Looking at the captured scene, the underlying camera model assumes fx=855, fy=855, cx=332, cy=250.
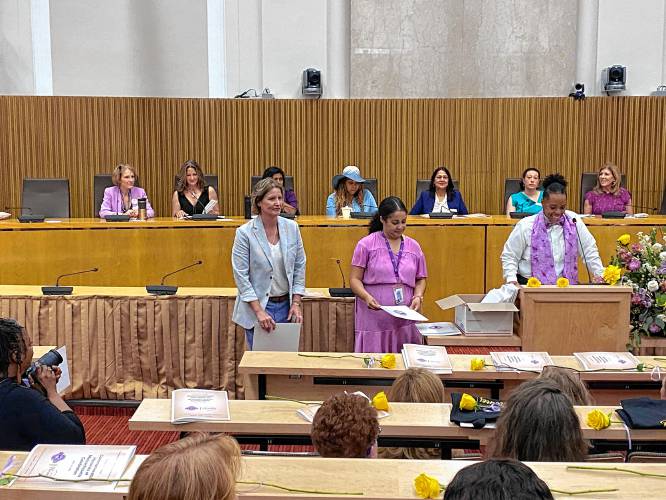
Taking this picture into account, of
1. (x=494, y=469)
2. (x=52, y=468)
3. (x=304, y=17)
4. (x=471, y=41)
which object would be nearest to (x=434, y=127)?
(x=471, y=41)

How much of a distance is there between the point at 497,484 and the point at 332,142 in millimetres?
9649

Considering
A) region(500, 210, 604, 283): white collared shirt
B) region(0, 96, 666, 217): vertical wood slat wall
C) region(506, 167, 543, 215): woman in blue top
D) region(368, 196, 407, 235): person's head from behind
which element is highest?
region(0, 96, 666, 217): vertical wood slat wall

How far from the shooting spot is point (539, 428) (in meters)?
2.73

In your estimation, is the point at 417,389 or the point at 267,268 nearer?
the point at 417,389

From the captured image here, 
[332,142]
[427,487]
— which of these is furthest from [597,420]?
[332,142]

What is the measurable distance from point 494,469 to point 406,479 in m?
1.21

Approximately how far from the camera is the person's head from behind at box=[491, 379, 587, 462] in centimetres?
270

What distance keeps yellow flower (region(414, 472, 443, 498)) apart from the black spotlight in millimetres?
8717

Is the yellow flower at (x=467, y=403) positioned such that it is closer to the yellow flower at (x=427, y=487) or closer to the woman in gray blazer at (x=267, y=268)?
the yellow flower at (x=427, y=487)

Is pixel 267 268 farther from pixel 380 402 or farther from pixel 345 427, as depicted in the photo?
pixel 345 427

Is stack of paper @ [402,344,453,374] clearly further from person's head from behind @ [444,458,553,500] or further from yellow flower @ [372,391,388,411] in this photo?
person's head from behind @ [444,458,553,500]

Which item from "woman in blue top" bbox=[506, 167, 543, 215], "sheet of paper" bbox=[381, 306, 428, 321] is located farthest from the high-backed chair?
"sheet of paper" bbox=[381, 306, 428, 321]

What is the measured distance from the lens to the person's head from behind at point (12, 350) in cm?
318

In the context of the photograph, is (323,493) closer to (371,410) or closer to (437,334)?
(371,410)
